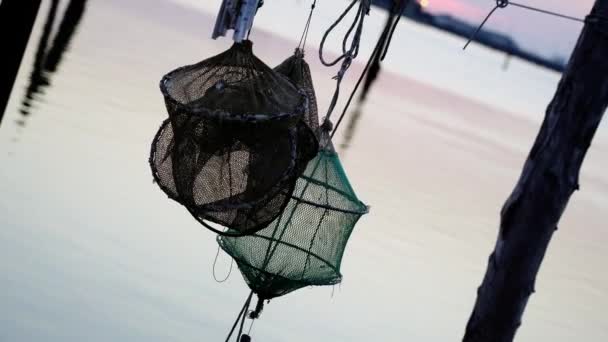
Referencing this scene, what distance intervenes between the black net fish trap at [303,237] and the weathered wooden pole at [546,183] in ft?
3.51

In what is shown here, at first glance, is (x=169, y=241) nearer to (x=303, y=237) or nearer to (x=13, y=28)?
(x=303, y=237)

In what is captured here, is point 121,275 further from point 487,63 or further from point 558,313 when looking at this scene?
point 487,63

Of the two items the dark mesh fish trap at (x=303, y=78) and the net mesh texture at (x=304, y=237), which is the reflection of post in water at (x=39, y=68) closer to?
the net mesh texture at (x=304, y=237)

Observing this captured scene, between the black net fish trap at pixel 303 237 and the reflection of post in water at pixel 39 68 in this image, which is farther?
the reflection of post in water at pixel 39 68

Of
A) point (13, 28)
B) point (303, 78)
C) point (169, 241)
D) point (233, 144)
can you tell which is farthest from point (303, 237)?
point (169, 241)

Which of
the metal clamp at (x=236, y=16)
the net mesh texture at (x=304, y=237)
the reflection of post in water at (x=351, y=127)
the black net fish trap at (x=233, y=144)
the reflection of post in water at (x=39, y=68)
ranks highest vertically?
the metal clamp at (x=236, y=16)

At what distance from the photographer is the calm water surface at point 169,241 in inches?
345

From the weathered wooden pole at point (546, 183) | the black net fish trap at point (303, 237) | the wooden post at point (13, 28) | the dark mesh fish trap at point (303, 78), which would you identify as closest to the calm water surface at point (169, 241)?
the black net fish trap at point (303, 237)

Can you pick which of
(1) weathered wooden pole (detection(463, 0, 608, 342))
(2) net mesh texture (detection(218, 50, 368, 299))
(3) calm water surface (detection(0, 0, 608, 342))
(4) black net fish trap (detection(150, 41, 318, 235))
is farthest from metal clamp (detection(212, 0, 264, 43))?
(3) calm water surface (detection(0, 0, 608, 342))

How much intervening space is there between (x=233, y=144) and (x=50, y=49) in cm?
1878

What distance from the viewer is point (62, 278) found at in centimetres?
876

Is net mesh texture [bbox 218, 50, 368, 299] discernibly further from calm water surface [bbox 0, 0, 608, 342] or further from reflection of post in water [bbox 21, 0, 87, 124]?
reflection of post in water [bbox 21, 0, 87, 124]

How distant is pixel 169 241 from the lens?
1059 cm

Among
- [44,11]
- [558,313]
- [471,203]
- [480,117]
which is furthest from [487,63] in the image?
[558,313]
